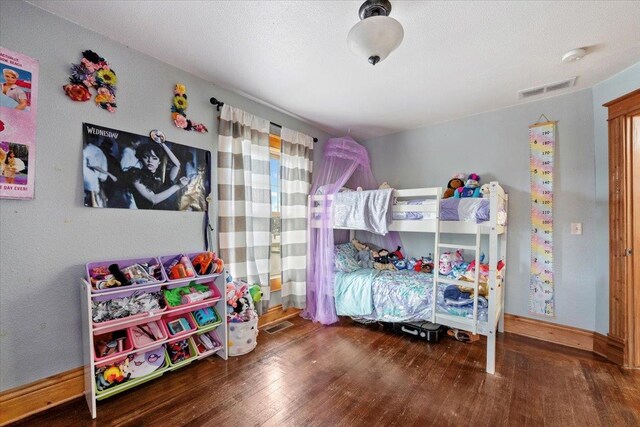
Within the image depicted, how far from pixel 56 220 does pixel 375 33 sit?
2223 mm

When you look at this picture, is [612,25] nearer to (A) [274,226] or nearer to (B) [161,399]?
(A) [274,226]

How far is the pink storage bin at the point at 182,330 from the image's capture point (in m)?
1.90

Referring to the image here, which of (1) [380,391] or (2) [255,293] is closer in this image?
(1) [380,391]

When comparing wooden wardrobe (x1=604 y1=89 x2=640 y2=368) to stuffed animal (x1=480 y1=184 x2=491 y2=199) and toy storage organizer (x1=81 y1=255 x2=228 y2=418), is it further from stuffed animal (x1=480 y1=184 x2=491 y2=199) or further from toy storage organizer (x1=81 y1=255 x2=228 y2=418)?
toy storage organizer (x1=81 y1=255 x2=228 y2=418)

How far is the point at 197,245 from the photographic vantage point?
90.7 inches

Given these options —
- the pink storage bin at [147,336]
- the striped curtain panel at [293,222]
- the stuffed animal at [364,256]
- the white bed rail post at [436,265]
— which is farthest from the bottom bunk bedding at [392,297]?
the pink storage bin at [147,336]

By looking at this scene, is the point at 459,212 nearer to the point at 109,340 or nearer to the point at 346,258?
the point at 346,258

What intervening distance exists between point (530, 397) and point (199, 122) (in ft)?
10.9

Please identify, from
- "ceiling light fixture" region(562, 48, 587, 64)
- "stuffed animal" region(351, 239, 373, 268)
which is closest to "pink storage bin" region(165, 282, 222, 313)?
"stuffed animal" region(351, 239, 373, 268)

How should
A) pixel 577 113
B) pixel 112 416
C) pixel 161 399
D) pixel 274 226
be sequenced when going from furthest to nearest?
pixel 274 226 → pixel 577 113 → pixel 161 399 → pixel 112 416

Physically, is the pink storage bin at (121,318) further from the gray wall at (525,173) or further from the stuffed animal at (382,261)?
the gray wall at (525,173)

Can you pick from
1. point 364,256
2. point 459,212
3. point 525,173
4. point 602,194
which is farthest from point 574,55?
point 364,256

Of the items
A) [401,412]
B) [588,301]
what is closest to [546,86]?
[588,301]

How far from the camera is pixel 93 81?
1757mm
